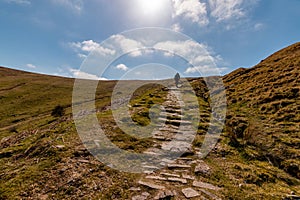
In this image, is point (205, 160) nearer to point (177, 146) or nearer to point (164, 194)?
point (177, 146)

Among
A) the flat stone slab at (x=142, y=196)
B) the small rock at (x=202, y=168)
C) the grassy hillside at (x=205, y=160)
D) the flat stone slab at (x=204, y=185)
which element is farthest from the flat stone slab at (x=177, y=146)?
the flat stone slab at (x=142, y=196)

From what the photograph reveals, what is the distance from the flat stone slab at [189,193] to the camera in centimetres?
738

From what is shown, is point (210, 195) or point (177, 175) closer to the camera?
point (210, 195)

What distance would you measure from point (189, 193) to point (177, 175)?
1457mm

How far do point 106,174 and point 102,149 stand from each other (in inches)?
102

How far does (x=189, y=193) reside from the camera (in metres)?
7.53

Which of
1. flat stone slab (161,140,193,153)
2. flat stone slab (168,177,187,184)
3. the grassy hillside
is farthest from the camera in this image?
flat stone slab (161,140,193,153)

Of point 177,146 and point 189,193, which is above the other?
point 177,146

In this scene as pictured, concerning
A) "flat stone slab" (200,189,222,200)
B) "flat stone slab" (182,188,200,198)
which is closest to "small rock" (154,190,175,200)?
"flat stone slab" (182,188,200,198)

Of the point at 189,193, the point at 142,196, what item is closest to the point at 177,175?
the point at 189,193

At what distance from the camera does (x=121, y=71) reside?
51.7 feet

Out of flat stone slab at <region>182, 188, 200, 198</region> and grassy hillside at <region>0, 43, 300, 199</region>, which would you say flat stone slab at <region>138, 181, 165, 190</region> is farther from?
flat stone slab at <region>182, 188, 200, 198</region>

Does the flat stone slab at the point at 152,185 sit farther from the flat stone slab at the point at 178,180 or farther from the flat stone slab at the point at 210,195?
the flat stone slab at the point at 210,195

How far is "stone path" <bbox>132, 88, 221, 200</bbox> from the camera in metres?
7.44
